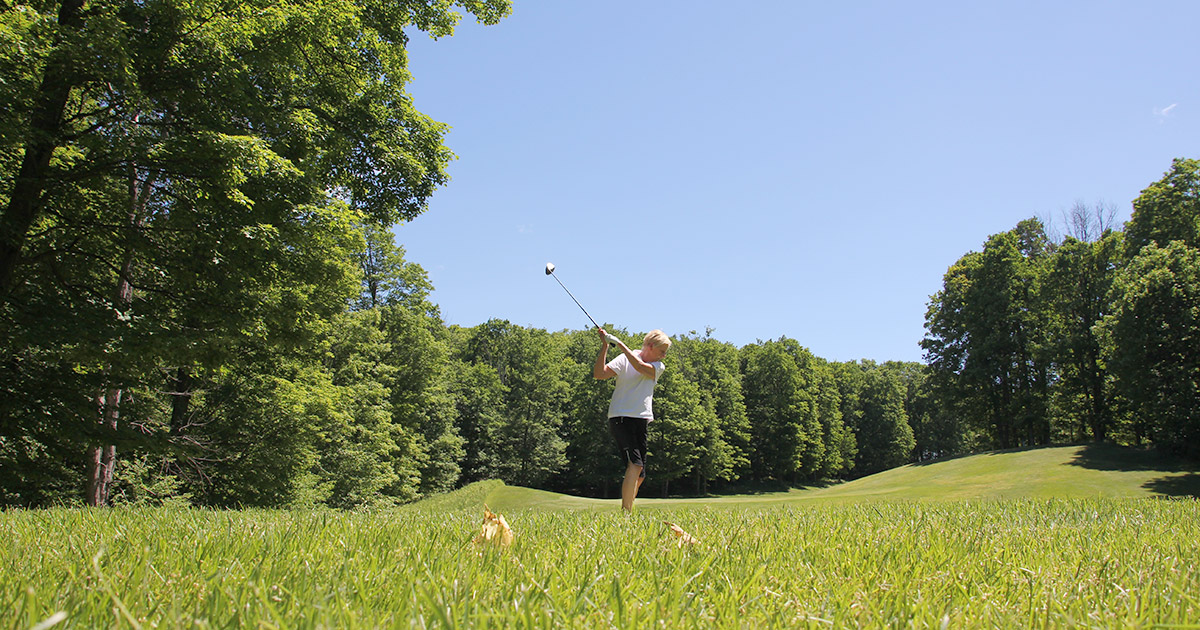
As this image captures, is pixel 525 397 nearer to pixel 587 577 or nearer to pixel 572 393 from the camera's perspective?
pixel 572 393

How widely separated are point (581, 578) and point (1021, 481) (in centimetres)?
3319

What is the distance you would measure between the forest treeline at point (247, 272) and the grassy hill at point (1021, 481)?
265cm

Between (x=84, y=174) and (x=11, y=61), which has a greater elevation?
(x=11, y=61)

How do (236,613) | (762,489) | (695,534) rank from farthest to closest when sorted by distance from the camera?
(762,489) < (695,534) < (236,613)

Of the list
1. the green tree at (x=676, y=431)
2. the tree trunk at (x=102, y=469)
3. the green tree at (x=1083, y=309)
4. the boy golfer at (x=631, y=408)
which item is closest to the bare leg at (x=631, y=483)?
the boy golfer at (x=631, y=408)

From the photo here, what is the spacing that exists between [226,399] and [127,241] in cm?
1124

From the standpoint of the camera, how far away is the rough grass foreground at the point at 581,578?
65.8 inches

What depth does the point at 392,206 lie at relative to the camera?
39.5 feet

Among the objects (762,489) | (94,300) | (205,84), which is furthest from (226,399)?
(762,489)

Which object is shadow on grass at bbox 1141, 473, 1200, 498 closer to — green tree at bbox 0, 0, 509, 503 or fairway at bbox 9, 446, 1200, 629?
fairway at bbox 9, 446, 1200, 629

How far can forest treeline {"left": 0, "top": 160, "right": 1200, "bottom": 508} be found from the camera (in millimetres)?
12117

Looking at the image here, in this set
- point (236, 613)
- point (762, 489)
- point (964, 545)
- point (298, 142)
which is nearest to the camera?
point (236, 613)

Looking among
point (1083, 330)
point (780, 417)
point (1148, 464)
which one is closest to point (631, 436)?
point (1148, 464)

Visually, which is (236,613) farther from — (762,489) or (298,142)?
(762,489)
